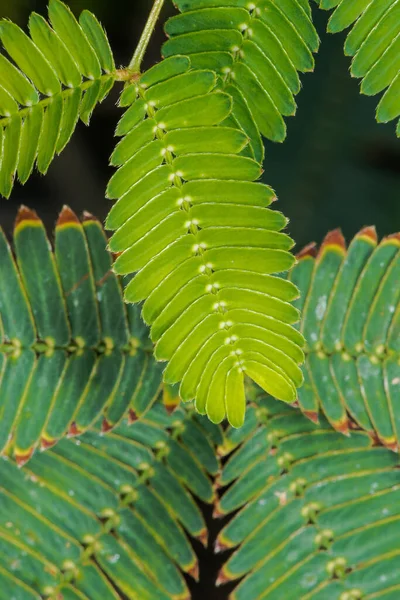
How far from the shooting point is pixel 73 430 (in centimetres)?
125

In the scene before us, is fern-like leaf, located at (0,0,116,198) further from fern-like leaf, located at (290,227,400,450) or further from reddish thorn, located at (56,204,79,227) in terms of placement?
fern-like leaf, located at (290,227,400,450)

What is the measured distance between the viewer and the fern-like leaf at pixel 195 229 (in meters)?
0.87

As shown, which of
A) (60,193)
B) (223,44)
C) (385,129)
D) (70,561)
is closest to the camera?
(223,44)

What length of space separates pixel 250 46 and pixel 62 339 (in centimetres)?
61

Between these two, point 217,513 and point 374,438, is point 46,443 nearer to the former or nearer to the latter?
point 217,513

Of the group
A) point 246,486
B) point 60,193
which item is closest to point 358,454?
point 246,486

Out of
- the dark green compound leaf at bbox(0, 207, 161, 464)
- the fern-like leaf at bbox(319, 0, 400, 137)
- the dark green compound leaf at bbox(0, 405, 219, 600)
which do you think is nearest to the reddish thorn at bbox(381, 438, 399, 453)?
the dark green compound leaf at bbox(0, 405, 219, 600)

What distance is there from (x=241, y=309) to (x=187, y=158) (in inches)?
8.2

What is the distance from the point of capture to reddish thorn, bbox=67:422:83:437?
1.24 m

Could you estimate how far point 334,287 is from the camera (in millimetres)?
1280

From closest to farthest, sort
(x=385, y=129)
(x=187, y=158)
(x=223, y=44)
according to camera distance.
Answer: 1. (x=187, y=158)
2. (x=223, y=44)
3. (x=385, y=129)

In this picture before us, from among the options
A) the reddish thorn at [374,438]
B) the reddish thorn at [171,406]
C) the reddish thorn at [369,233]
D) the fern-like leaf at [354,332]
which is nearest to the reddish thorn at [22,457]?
the reddish thorn at [171,406]

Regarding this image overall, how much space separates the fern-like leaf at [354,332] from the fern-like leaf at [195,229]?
1.25ft

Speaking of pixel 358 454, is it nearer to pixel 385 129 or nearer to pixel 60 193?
pixel 385 129
